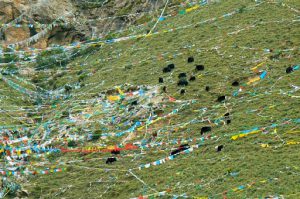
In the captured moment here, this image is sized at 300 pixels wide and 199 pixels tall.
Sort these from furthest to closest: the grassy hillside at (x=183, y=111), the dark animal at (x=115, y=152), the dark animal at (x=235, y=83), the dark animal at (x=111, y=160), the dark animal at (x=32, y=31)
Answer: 1. the dark animal at (x=32, y=31)
2. the dark animal at (x=235, y=83)
3. the dark animal at (x=115, y=152)
4. the dark animal at (x=111, y=160)
5. the grassy hillside at (x=183, y=111)

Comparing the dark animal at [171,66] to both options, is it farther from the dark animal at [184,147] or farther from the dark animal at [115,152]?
the dark animal at [184,147]

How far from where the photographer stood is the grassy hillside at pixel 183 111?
25.4 metres

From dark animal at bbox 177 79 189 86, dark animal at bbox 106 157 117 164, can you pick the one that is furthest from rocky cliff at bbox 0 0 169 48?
dark animal at bbox 106 157 117 164

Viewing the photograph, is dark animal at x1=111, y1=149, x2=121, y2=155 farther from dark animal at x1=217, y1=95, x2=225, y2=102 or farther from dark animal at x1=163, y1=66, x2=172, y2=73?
dark animal at x1=163, y1=66, x2=172, y2=73

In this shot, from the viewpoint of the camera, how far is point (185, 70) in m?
33.9

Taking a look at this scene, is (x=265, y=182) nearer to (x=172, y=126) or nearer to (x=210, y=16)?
(x=172, y=126)

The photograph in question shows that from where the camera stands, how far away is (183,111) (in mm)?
30969

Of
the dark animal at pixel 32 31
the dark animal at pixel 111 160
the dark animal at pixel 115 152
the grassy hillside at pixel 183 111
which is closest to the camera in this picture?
the grassy hillside at pixel 183 111

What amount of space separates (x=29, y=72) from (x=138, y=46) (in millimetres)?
7548

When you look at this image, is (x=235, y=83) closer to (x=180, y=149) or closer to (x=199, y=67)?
(x=199, y=67)

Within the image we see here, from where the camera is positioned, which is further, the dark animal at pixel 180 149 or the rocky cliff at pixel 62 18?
the rocky cliff at pixel 62 18

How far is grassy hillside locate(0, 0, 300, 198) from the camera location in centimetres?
2536

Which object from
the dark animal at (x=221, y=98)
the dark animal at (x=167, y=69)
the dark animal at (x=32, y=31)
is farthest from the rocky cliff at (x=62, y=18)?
the dark animal at (x=221, y=98)

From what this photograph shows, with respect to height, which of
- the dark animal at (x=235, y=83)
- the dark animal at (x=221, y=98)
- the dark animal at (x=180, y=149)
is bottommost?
the dark animal at (x=180, y=149)
